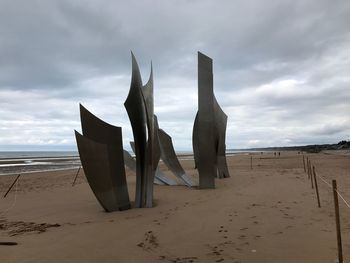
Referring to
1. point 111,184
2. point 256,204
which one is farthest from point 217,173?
point 111,184

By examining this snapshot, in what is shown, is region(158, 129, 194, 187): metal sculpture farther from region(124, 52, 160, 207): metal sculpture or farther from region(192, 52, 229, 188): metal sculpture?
region(124, 52, 160, 207): metal sculpture

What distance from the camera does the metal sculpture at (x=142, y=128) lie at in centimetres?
971

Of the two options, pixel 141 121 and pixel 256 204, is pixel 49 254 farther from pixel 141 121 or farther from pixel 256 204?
pixel 256 204

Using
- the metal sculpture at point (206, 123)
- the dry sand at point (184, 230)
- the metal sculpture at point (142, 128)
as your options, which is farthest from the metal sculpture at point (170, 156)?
the metal sculpture at point (142, 128)

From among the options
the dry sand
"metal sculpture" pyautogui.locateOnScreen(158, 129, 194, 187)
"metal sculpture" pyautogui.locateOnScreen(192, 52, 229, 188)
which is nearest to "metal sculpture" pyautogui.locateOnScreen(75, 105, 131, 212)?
the dry sand

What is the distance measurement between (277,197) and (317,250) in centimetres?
559

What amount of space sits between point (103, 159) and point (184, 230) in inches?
Result: 122

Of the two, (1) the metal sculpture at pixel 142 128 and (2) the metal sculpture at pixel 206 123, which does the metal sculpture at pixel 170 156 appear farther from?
(1) the metal sculpture at pixel 142 128

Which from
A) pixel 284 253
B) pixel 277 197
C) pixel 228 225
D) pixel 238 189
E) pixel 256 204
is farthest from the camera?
pixel 238 189

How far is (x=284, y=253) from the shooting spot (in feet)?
18.3

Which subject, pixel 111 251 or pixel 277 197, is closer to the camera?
pixel 111 251

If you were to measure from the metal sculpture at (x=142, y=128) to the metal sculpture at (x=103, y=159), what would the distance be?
61 centimetres

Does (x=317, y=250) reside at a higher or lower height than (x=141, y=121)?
lower

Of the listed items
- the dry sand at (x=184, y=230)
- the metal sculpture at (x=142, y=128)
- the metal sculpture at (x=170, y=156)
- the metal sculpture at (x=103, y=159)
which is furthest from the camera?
the metal sculpture at (x=170, y=156)
